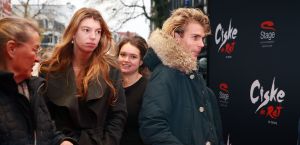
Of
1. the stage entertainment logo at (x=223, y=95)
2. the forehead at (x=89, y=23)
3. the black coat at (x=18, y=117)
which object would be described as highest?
the forehead at (x=89, y=23)

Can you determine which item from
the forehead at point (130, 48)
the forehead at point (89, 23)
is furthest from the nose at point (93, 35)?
the forehead at point (130, 48)

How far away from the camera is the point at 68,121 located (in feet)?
8.95

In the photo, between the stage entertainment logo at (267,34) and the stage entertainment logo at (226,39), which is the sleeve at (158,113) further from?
the stage entertainment logo at (226,39)

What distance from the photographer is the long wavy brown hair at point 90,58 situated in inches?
112

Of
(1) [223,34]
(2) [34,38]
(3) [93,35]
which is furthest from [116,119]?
(1) [223,34]

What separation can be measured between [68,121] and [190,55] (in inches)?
36.4

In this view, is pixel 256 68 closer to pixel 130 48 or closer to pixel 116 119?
pixel 130 48

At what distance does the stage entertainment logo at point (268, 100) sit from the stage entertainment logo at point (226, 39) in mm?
766

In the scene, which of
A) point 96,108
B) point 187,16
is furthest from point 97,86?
point 187,16

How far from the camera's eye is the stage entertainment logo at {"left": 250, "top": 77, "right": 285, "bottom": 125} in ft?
15.7

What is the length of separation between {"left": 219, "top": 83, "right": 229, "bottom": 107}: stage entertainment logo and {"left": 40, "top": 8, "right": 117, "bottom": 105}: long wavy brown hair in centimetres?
332

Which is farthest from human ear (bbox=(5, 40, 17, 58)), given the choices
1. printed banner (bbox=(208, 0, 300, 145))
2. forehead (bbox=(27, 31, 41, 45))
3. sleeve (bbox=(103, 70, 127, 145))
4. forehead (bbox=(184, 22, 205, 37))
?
printed banner (bbox=(208, 0, 300, 145))

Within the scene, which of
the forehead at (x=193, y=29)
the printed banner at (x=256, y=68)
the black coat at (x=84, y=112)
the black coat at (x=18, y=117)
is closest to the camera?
the black coat at (x=18, y=117)

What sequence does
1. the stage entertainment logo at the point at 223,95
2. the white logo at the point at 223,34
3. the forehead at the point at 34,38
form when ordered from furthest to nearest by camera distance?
the stage entertainment logo at the point at 223,95, the white logo at the point at 223,34, the forehead at the point at 34,38
